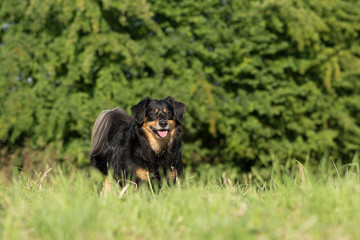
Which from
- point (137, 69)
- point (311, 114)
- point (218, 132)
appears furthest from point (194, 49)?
point (311, 114)

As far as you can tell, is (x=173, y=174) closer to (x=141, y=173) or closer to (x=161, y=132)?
(x=141, y=173)

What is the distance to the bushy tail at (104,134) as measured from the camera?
6.26m

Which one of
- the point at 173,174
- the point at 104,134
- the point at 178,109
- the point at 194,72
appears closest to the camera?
the point at 173,174

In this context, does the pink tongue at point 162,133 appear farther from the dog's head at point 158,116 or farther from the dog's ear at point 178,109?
the dog's ear at point 178,109

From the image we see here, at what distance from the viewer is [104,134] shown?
246 inches

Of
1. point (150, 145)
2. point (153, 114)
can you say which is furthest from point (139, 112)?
point (150, 145)

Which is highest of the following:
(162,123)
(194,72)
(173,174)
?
(162,123)

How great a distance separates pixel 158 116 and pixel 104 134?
110cm

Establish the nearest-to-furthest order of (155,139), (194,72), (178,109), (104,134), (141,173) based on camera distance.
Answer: (141,173) → (155,139) → (178,109) → (104,134) → (194,72)

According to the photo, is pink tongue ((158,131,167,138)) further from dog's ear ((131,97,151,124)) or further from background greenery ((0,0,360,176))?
background greenery ((0,0,360,176))

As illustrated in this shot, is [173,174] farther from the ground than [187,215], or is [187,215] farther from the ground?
[187,215]

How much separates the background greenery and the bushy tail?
13.6ft

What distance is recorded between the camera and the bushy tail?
20.5 ft

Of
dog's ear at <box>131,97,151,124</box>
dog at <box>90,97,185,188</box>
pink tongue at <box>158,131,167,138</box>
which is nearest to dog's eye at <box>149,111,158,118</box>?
dog at <box>90,97,185,188</box>
